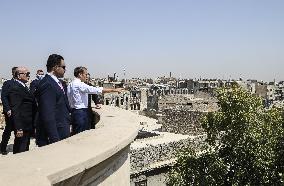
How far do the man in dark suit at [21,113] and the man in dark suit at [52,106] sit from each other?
916mm

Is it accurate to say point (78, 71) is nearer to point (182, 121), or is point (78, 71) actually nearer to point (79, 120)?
point (79, 120)

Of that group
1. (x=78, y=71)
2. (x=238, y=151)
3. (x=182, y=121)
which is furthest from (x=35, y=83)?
(x=182, y=121)

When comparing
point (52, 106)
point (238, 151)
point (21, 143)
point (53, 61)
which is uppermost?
point (53, 61)

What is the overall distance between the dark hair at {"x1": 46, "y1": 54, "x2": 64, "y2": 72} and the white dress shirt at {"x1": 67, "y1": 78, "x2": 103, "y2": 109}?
848 millimetres

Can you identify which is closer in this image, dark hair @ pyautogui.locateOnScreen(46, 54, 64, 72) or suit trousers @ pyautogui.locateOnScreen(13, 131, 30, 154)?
dark hair @ pyautogui.locateOnScreen(46, 54, 64, 72)

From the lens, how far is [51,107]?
4.19 metres

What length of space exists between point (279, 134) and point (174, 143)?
4.89 meters

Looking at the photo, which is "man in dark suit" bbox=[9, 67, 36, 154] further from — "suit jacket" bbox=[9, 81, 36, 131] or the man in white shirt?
the man in white shirt

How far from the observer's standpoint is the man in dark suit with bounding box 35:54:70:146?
4.15m

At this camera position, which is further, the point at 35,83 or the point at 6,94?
the point at 35,83

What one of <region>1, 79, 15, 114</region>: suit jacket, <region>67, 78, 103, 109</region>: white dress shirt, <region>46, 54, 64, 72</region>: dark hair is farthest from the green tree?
<region>46, 54, 64, 72</region>: dark hair

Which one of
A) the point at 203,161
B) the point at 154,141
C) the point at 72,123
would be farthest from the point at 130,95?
the point at 72,123

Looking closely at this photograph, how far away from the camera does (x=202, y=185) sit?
56.5ft

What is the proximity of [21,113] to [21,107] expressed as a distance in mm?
71
